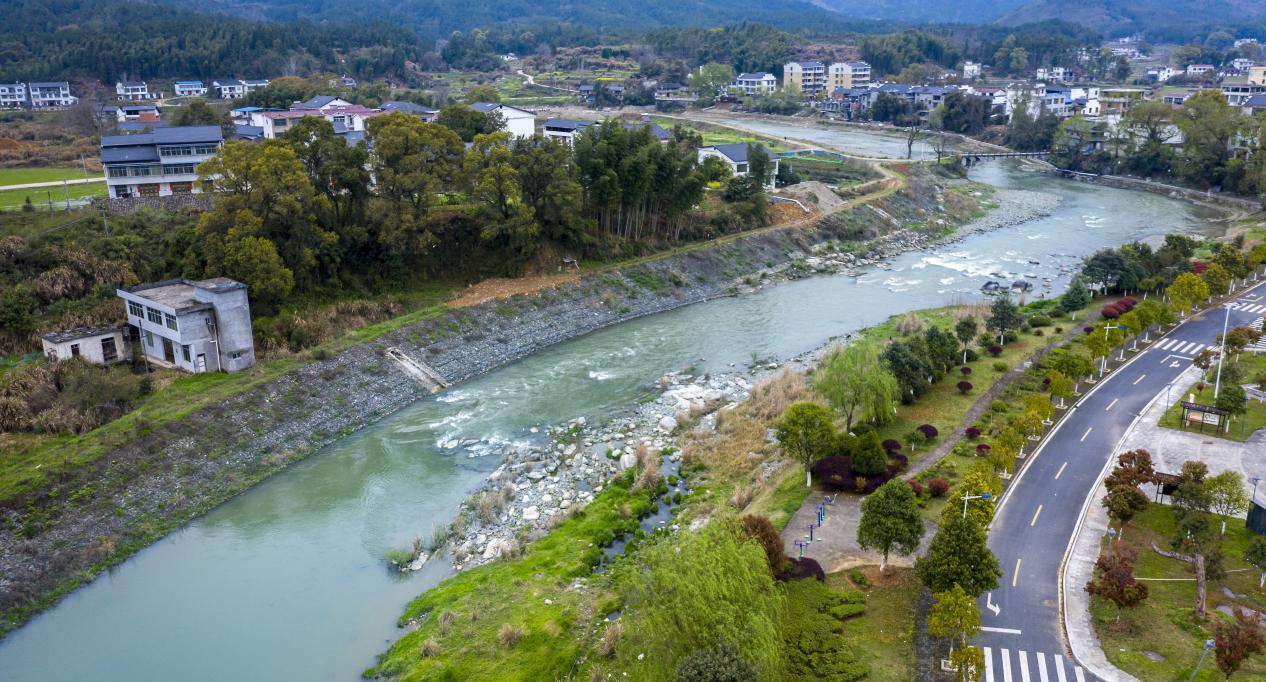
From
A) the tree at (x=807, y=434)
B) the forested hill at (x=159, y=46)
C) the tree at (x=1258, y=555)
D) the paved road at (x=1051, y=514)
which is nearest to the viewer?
the paved road at (x=1051, y=514)

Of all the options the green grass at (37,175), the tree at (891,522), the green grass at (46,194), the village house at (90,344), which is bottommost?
the tree at (891,522)

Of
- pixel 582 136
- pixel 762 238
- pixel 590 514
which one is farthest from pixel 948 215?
pixel 590 514

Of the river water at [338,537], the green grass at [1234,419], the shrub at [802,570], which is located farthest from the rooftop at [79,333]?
the green grass at [1234,419]

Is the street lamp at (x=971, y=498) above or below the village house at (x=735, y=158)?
below

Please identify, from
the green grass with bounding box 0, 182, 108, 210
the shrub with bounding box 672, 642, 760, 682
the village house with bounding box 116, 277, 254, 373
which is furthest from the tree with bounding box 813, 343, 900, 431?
the green grass with bounding box 0, 182, 108, 210

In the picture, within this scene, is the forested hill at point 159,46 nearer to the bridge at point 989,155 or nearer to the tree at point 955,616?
the bridge at point 989,155

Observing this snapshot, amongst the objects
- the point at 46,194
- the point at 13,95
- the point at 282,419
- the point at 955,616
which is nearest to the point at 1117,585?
the point at 955,616

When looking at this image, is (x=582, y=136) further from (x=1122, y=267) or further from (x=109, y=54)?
(x=109, y=54)
